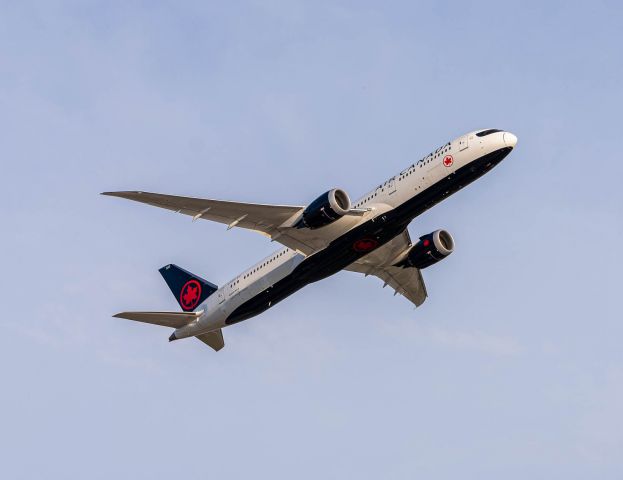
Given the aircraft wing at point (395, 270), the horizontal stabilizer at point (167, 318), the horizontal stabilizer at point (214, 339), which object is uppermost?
the aircraft wing at point (395, 270)

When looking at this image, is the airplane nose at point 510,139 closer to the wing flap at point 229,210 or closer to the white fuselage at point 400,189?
the white fuselage at point 400,189

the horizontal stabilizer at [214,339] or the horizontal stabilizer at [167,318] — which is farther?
the horizontal stabilizer at [214,339]

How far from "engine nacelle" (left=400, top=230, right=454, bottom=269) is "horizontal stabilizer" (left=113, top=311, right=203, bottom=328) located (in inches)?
542

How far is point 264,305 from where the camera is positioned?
62.1m

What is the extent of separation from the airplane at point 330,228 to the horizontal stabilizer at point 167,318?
0.20 feet

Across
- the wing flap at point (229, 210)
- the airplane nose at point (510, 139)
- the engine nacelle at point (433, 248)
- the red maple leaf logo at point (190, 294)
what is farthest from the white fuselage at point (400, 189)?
the engine nacelle at point (433, 248)

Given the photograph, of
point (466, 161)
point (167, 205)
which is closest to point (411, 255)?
point (466, 161)

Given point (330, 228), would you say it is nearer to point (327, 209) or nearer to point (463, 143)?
point (327, 209)

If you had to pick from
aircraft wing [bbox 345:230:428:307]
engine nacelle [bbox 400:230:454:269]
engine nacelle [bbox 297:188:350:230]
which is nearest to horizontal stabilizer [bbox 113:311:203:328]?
aircraft wing [bbox 345:230:428:307]

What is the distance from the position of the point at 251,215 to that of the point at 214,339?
13218 mm

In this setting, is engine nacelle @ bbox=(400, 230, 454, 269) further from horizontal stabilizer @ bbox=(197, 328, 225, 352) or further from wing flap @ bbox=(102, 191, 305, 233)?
horizontal stabilizer @ bbox=(197, 328, 225, 352)

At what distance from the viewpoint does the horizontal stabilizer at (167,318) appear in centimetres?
6334

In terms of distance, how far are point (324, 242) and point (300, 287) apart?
390 centimetres

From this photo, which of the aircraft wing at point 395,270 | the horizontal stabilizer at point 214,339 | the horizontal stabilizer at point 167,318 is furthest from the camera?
the horizontal stabilizer at point 214,339
